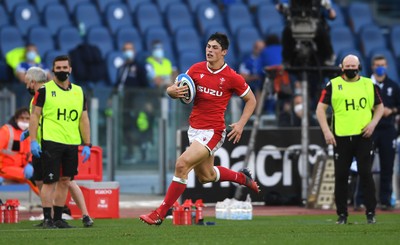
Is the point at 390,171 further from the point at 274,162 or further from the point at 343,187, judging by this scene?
the point at 343,187

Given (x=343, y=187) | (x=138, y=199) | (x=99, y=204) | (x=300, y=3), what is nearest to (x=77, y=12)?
(x=138, y=199)

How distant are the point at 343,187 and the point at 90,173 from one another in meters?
4.14

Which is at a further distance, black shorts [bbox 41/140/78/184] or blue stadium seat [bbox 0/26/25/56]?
blue stadium seat [bbox 0/26/25/56]

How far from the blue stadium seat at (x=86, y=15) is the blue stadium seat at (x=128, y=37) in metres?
0.63

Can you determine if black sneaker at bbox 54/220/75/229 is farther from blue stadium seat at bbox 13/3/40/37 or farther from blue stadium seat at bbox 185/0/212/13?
blue stadium seat at bbox 185/0/212/13

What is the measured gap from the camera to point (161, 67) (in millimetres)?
25031

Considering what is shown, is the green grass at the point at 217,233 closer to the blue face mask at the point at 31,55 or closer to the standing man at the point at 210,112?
the standing man at the point at 210,112

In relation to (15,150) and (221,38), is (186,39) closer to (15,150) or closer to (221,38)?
(15,150)

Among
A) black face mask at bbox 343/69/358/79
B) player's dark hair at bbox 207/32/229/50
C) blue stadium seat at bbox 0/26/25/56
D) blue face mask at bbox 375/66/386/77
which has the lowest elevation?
black face mask at bbox 343/69/358/79

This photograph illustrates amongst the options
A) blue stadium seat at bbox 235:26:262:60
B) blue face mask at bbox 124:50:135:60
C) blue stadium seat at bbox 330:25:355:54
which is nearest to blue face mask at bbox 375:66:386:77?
blue face mask at bbox 124:50:135:60

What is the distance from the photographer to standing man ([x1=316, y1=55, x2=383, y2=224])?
48.4 ft

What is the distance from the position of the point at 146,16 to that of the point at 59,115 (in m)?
13.5

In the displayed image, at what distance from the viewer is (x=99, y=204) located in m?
16.4

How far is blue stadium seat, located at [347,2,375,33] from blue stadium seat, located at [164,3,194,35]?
4321 mm
